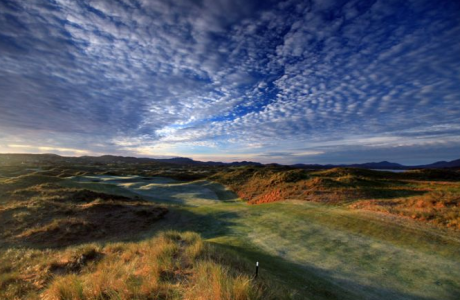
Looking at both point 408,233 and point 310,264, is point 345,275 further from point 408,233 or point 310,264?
point 408,233

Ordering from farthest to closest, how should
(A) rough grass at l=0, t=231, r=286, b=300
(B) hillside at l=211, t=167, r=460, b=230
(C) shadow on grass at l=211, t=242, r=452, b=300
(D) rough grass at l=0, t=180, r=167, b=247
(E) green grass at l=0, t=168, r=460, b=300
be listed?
(D) rough grass at l=0, t=180, r=167, b=247 → (B) hillside at l=211, t=167, r=460, b=230 → (C) shadow on grass at l=211, t=242, r=452, b=300 → (E) green grass at l=0, t=168, r=460, b=300 → (A) rough grass at l=0, t=231, r=286, b=300

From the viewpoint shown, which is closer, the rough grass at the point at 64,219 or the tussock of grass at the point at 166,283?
the tussock of grass at the point at 166,283

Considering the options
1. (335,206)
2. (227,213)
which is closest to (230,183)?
(227,213)

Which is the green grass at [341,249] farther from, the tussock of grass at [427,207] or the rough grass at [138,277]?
the rough grass at [138,277]

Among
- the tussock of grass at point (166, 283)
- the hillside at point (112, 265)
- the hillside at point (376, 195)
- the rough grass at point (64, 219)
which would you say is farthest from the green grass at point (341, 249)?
the rough grass at point (64, 219)

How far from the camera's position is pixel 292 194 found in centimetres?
3006

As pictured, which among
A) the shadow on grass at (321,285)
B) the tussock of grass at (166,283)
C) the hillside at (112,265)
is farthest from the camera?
the shadow on grass at (321,285)

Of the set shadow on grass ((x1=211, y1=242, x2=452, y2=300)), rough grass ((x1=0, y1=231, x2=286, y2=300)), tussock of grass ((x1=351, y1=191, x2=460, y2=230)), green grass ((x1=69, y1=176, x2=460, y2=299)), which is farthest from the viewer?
tussock of grass ((x1=351, y1=191, x2=460, y2=230))

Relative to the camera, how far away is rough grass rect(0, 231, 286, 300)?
557 cm

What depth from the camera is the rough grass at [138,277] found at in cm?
557

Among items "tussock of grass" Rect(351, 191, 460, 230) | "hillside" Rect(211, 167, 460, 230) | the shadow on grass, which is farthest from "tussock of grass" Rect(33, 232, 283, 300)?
"hillside" Rect(211, 167, 460, 230)

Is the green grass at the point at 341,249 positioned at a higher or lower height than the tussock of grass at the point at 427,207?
lower

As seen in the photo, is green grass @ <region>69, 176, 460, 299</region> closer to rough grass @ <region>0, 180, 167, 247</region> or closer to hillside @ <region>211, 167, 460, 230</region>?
hillside @ <region>211, 167, 460, 230</region>

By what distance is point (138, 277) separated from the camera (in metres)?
6.84
